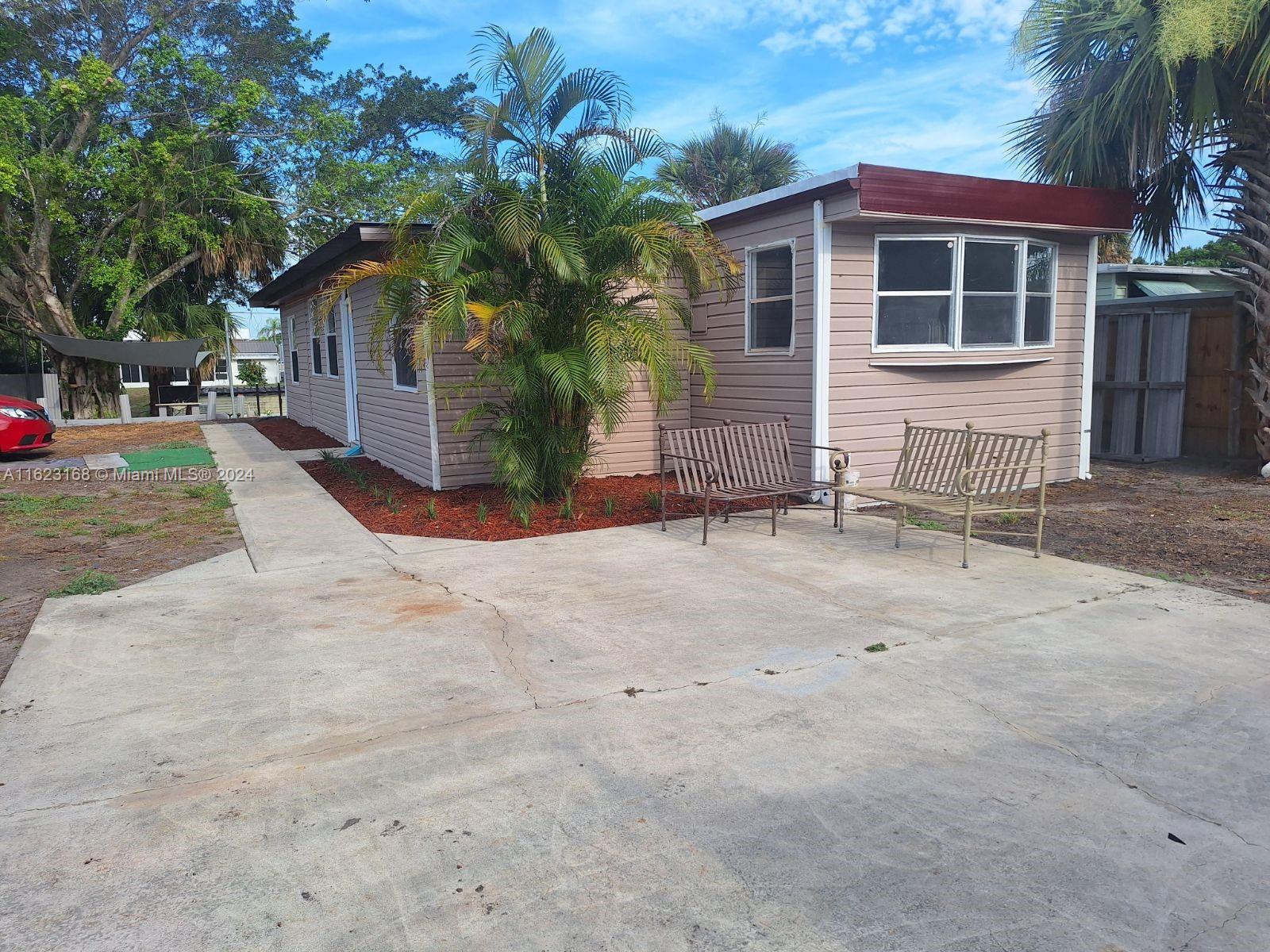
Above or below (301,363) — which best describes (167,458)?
below

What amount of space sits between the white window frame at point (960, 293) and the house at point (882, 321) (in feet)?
0.06

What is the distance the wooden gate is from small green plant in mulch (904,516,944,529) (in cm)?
558

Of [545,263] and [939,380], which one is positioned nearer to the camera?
[545,263]

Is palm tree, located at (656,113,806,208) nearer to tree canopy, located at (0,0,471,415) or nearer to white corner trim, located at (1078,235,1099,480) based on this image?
tree canopy, located at (0,0,471,415)

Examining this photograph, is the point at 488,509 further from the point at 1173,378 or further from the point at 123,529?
the point at 1173,378

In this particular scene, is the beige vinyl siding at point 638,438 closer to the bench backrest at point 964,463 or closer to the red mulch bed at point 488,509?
the red mulch bed at point 488,509

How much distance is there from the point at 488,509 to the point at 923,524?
4.16m

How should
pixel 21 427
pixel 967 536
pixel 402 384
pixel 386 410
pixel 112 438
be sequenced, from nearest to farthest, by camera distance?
1. pixel 967 536
2. pixel 402 384
3. pixel 386 410
4. pixel 21 427
5. pixel 112 438

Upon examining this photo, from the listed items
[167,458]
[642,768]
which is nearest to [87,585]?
[642,768]

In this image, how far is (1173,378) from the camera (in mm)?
11461

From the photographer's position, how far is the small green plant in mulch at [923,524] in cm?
Result: 782

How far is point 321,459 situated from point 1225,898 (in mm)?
12240

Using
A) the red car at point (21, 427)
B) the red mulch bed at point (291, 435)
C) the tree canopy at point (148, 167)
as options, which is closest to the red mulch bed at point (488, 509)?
the red mulch bed at point (291, 435)

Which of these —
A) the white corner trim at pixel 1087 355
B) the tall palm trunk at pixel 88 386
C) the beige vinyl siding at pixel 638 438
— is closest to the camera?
the white corner trim at pixel 1087 355
